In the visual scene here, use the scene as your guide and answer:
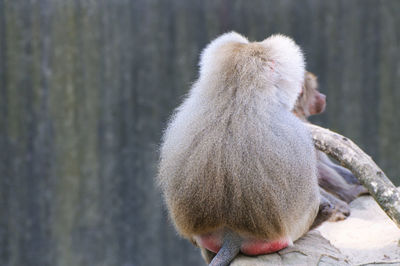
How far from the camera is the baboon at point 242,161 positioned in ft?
9.43

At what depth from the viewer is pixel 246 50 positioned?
3.17 m

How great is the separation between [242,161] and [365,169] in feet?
2.24

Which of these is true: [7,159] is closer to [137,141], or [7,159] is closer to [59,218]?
[59,218]

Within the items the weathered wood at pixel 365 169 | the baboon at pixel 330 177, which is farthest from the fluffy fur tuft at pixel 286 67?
the baboon at pixel 330 177

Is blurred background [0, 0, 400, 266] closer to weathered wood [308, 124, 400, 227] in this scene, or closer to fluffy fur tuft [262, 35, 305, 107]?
weathered wood [308, 124, 400, 227]

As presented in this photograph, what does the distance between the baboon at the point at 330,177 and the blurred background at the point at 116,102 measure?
2.10 metres

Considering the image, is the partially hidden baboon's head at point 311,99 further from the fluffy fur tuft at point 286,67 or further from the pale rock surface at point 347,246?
the fluffy fur tuft at point 286,67

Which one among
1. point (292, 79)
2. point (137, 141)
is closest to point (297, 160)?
point (292, 79)

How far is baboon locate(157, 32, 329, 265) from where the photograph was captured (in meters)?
2.87

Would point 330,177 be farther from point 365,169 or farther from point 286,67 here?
point 286,67

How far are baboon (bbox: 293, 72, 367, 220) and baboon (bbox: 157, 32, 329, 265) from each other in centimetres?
79

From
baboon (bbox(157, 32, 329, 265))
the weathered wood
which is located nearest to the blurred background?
the weathered wood

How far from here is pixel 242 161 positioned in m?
2.87

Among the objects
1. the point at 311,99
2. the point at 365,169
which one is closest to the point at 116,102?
the point at 311,99
